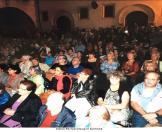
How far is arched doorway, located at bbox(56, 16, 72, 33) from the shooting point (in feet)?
22.8

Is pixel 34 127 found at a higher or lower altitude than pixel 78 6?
lower

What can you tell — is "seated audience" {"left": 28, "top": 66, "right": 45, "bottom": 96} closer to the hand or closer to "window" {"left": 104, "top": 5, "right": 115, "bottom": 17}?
the hand

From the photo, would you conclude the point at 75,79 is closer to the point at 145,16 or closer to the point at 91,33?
the point at 91,33

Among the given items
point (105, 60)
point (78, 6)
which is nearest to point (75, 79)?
point (105, 60)

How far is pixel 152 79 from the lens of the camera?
4.89 m

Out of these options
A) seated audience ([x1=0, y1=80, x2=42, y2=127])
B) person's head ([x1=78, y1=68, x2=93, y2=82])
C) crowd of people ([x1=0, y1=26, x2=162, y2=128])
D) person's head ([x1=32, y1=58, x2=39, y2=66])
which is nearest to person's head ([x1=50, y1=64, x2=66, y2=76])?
crowd of people ([x1=0, y1=26, x2=162, y2=128])

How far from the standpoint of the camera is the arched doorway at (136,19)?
6.48 metres

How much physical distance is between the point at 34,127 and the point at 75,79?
1293 mm

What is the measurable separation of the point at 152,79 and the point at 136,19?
2.12 m

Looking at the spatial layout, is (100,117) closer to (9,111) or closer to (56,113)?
(56,113)

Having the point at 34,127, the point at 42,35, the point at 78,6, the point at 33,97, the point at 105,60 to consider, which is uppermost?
the point at 78,6

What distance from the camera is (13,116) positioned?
16.5 ft

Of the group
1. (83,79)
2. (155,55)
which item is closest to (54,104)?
(83,79)

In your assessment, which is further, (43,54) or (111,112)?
(43,54)
